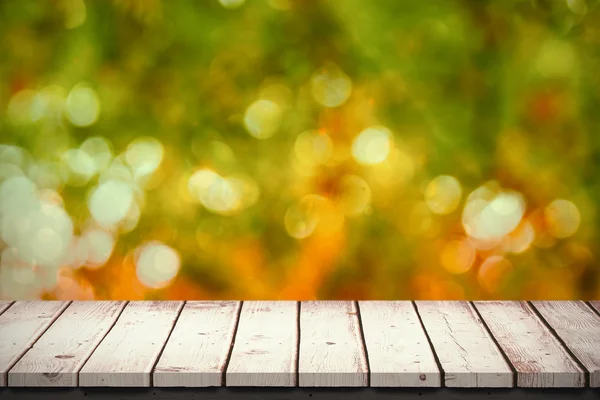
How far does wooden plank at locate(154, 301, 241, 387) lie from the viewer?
5.76ft

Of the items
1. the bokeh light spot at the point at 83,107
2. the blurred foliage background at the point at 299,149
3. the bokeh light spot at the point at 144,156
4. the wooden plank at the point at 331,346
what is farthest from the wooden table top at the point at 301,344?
the bokeh light spot at the point at 83,107

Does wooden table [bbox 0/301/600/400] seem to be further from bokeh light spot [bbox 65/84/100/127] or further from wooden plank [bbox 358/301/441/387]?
bokeh light spot [bbox 65/84/100/127]

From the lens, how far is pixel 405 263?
239 centimetres

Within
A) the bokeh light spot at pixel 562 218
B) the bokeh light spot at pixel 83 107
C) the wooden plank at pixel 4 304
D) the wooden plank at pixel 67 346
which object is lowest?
the wooden plank at pixel 67 346

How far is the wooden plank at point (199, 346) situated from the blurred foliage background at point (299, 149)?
144 millimetres

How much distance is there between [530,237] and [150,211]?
114 centimetres

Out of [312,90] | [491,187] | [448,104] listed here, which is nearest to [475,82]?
[448,104]

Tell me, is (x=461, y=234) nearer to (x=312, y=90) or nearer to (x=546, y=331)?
(x=546, y=331)

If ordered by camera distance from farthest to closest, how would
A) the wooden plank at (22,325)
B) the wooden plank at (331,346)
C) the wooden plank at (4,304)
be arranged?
the wooden plank at (4,304) → the wooden plank at (22,325) → the wooden plank at (331,346)

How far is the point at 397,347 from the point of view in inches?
76.4

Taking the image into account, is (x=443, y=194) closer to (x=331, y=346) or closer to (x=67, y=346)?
(x=331, y=346)

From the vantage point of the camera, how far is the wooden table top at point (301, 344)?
1.75 m

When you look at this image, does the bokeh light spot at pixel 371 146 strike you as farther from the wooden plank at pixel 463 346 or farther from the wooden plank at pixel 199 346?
the wooden plank at pixel 199 346

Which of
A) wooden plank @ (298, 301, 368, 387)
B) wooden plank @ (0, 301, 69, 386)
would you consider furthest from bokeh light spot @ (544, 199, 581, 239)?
wooden plank @ (0, 301, 69, 386)
